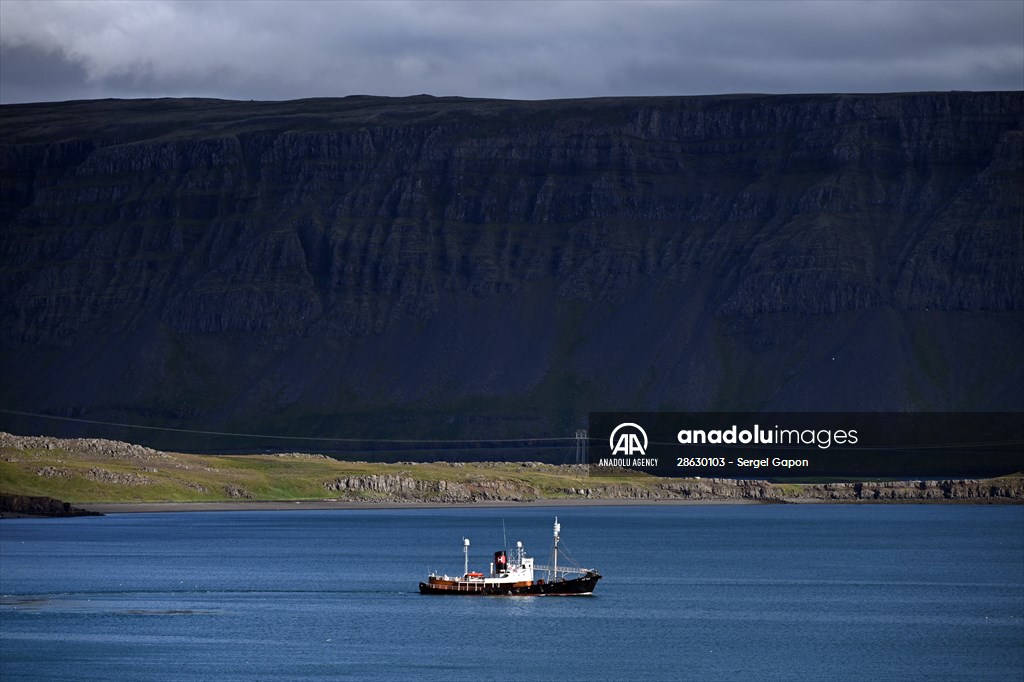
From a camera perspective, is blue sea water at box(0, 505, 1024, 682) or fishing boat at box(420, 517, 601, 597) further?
fishing boat at box(420, 517, 601, 597)

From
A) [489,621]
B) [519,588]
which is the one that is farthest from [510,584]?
[489,621]

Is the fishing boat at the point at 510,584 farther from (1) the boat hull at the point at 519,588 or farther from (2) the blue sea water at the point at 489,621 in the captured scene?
(2) the blue sea water at the point at 489,621

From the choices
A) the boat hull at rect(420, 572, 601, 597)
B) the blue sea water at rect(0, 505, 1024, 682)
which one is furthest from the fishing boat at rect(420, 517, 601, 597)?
the blue sea water at rect(0, 505, 1024, 682)

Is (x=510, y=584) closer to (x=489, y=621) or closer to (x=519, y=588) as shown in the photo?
(x=519, y=588)

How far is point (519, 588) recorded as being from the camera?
153 m

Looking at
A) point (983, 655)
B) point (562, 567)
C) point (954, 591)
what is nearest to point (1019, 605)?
point (954, 591)

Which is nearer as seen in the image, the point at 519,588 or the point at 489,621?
the point at 489,621

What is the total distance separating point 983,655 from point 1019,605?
31801mm

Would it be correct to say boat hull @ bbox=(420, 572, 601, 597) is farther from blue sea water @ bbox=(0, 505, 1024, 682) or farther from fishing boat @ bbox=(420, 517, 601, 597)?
blue sea water @ bbox=(0, 505, 1024, 682)

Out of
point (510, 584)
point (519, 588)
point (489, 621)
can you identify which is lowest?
point (489, 621)

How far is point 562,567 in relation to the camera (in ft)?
582

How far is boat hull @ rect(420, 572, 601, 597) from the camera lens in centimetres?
15288

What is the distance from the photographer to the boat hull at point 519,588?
153 meters

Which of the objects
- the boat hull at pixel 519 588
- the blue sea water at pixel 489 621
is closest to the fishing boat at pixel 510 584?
the boat hull at pixel 519 588
